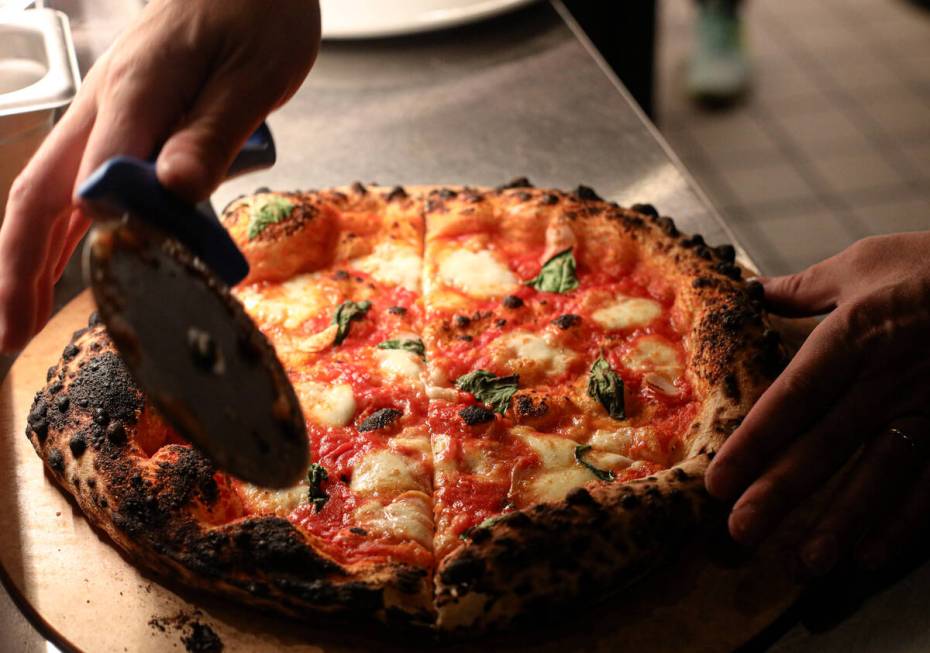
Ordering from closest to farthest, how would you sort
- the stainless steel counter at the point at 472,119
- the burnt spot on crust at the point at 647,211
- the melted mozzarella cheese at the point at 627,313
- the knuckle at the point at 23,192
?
the knuckle at the point at 23,192, the melted mozzarella cheese at the point at 627,313, the burnt spot on crust at the point at 647,211, the stainless steel counter at the point at 472,119

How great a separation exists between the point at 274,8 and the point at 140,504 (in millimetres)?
856

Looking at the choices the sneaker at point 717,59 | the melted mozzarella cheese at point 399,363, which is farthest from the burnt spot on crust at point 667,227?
the sneaker at point 717,59

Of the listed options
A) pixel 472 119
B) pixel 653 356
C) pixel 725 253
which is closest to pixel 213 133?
pixel 653 356

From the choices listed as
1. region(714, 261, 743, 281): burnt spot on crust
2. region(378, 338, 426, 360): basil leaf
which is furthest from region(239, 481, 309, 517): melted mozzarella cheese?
region(714, 261, 743, 281): burnt spot on crust

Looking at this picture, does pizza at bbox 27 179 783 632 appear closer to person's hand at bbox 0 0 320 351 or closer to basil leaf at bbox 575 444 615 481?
basil leaf at bbox 575 444 615 481

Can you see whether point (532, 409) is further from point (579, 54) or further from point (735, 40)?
point (735, 40)

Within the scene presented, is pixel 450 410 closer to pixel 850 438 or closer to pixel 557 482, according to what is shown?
pixel 557 482

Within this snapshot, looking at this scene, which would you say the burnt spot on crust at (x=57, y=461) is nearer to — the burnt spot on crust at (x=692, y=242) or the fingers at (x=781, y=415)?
the fingers at (x=781, y=415)

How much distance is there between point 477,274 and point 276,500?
79cm

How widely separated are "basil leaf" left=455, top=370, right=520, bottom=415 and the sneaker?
4.37 m

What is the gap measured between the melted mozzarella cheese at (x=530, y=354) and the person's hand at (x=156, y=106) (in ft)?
2.39

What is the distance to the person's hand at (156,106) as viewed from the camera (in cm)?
158

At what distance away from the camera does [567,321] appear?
91.6 inches

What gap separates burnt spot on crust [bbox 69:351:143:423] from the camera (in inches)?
80.7
